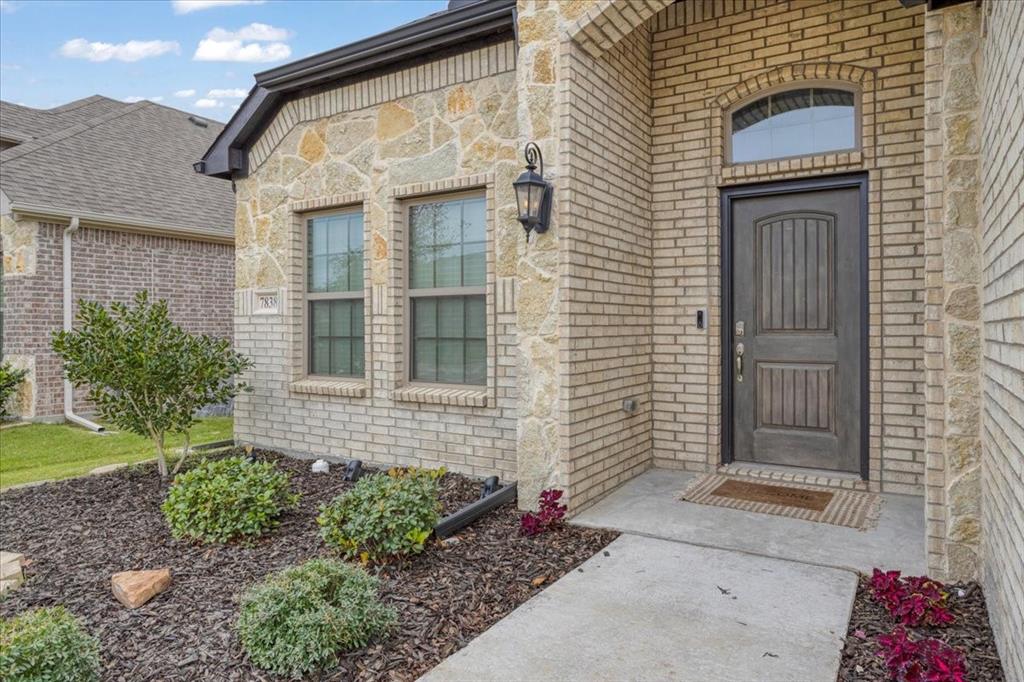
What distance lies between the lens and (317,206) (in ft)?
18.6

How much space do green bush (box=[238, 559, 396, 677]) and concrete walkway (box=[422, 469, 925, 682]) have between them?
0.36 metres

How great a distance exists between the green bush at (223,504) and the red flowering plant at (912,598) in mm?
3197

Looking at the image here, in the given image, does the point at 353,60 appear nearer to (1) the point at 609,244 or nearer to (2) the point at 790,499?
(1) the point at 609,244

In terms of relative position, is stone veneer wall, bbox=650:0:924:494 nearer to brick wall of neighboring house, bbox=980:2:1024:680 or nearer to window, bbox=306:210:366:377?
brick wall of neighboring house, bbox=980:2:1024:680

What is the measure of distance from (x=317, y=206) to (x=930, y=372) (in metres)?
4.76

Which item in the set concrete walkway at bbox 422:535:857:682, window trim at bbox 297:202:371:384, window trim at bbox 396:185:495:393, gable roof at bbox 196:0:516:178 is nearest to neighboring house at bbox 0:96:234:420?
gable roof at bbox 196:0:516:178

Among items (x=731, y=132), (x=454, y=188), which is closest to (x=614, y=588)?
(x=454, y=188)

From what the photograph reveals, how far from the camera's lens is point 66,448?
23.2 ft

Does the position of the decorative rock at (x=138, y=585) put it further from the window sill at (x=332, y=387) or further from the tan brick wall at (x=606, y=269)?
the window sill at (x=332, y=387)

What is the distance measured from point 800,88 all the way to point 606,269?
1.97 metres

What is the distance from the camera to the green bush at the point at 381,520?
319 centimetres

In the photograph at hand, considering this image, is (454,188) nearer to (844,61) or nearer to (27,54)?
(844,61)

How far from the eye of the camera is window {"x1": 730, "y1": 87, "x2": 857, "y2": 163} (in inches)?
174

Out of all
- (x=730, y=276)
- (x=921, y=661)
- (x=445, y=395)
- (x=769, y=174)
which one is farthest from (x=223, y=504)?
(x=769, y=174)
